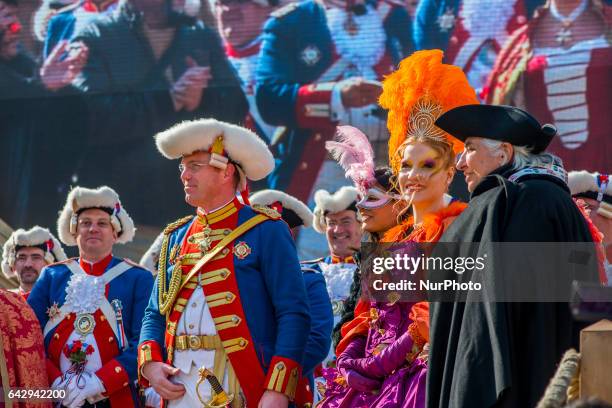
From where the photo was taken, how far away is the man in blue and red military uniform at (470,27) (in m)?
14.5

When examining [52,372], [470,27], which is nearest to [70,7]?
[470,27]

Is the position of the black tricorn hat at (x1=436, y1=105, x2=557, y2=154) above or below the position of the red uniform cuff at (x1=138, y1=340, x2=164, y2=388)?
above

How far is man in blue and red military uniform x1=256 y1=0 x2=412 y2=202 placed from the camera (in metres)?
14.5

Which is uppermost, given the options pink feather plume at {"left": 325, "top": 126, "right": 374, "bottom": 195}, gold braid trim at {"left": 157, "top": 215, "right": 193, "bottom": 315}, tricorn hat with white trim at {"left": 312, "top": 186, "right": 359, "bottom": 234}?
tricorn hat with white trim at {"left": 312, "top": 186, "right": 359, "bottom": 234}

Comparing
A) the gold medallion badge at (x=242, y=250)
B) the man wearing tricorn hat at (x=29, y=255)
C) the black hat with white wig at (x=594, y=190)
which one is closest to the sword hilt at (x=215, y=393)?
the gold medallion badge at (x=242, y=250)

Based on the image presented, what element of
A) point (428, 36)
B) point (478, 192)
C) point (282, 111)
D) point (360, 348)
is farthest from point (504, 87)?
point (478, 192)

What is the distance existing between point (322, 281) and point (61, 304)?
1486 millimetres

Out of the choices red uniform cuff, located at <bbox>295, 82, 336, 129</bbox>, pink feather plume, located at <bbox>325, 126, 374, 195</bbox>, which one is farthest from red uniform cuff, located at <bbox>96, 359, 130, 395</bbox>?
red uniform cuff, located at <bbox>295, 82, 336, 129</bbox>

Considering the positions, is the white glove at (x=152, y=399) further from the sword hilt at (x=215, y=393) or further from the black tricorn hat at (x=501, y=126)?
the black tricorn hat at (x=501, y=126)

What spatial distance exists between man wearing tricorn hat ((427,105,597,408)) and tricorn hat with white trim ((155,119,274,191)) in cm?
139

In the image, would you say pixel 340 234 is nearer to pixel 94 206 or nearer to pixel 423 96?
pixel 94 206

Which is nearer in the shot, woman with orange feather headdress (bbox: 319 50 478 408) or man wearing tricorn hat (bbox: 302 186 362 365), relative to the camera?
woman with orange feather headdress (bbox: 319 50 478 408)

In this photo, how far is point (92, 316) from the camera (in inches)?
279

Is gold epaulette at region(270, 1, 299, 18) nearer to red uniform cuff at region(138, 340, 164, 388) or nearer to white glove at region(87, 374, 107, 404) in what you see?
white glove at region(87, 374, 107, 404)
